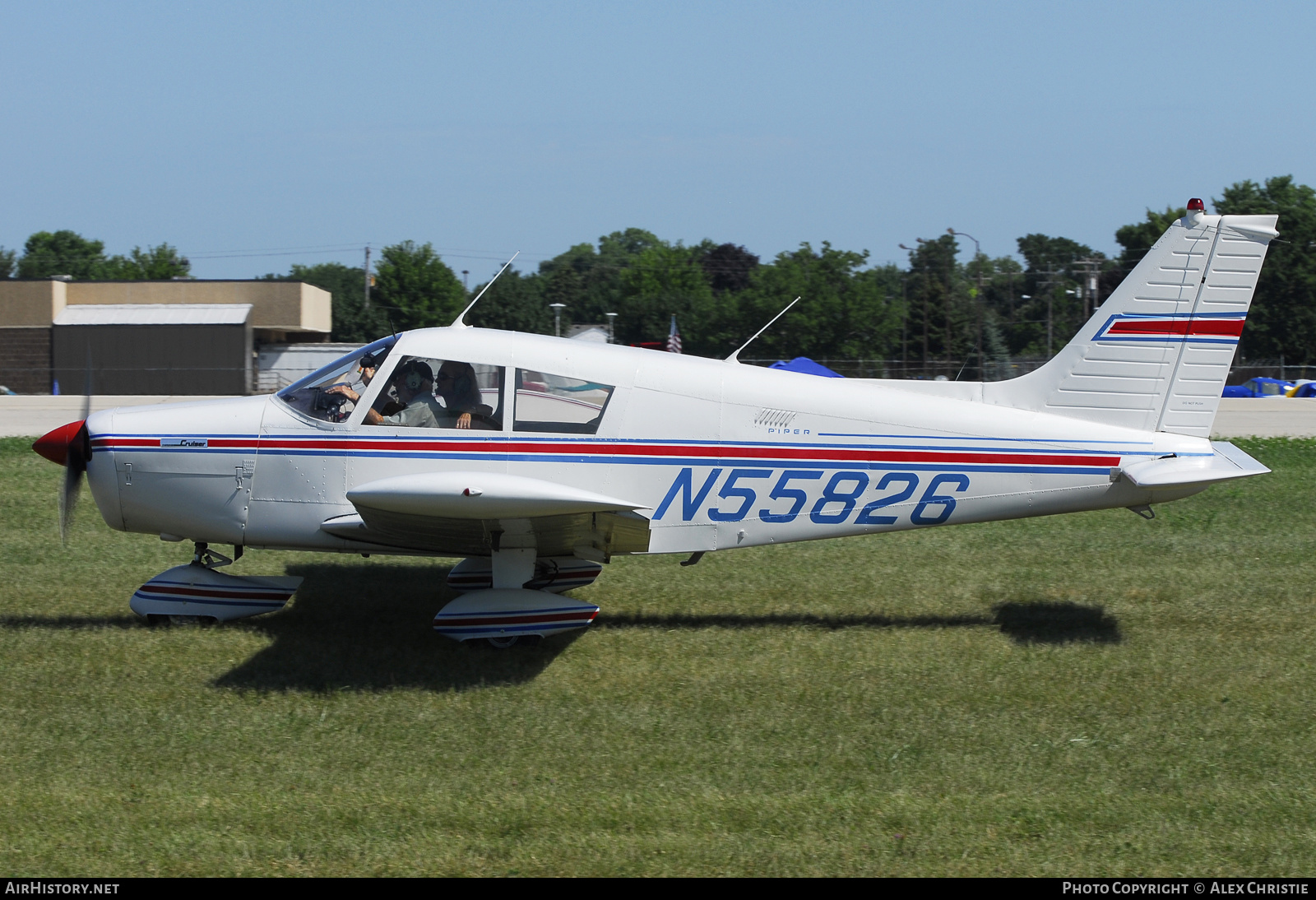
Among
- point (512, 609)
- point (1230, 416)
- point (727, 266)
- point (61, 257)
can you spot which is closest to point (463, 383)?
point (512, 609)

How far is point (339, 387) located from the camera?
719cm

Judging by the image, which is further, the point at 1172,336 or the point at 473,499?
the point at 1172,336

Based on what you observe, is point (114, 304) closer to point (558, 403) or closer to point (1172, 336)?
point (558, 403)

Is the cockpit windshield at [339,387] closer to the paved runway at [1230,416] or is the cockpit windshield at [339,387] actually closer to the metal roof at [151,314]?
the paved runway at [1230,416]

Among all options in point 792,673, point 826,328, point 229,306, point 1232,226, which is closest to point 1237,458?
point 1232,226

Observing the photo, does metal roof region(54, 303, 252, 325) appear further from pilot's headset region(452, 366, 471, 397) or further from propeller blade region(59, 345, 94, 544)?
pilot's headset region(452, 366, 471, 397)

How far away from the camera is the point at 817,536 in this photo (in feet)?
24.3

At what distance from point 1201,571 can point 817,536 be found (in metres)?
4.07

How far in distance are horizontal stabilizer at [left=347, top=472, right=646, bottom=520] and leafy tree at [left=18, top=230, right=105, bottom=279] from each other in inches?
4552

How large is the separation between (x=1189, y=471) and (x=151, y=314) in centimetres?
5094

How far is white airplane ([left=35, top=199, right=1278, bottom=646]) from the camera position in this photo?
7043mm

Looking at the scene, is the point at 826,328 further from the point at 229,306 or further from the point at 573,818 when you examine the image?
the point at 573,818

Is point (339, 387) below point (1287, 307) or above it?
below

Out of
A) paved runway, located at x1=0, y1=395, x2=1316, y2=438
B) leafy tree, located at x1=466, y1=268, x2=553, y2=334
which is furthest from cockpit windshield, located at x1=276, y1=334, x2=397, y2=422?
leafy tree, located at x1=466, y1=268, x2=553, y2=334
